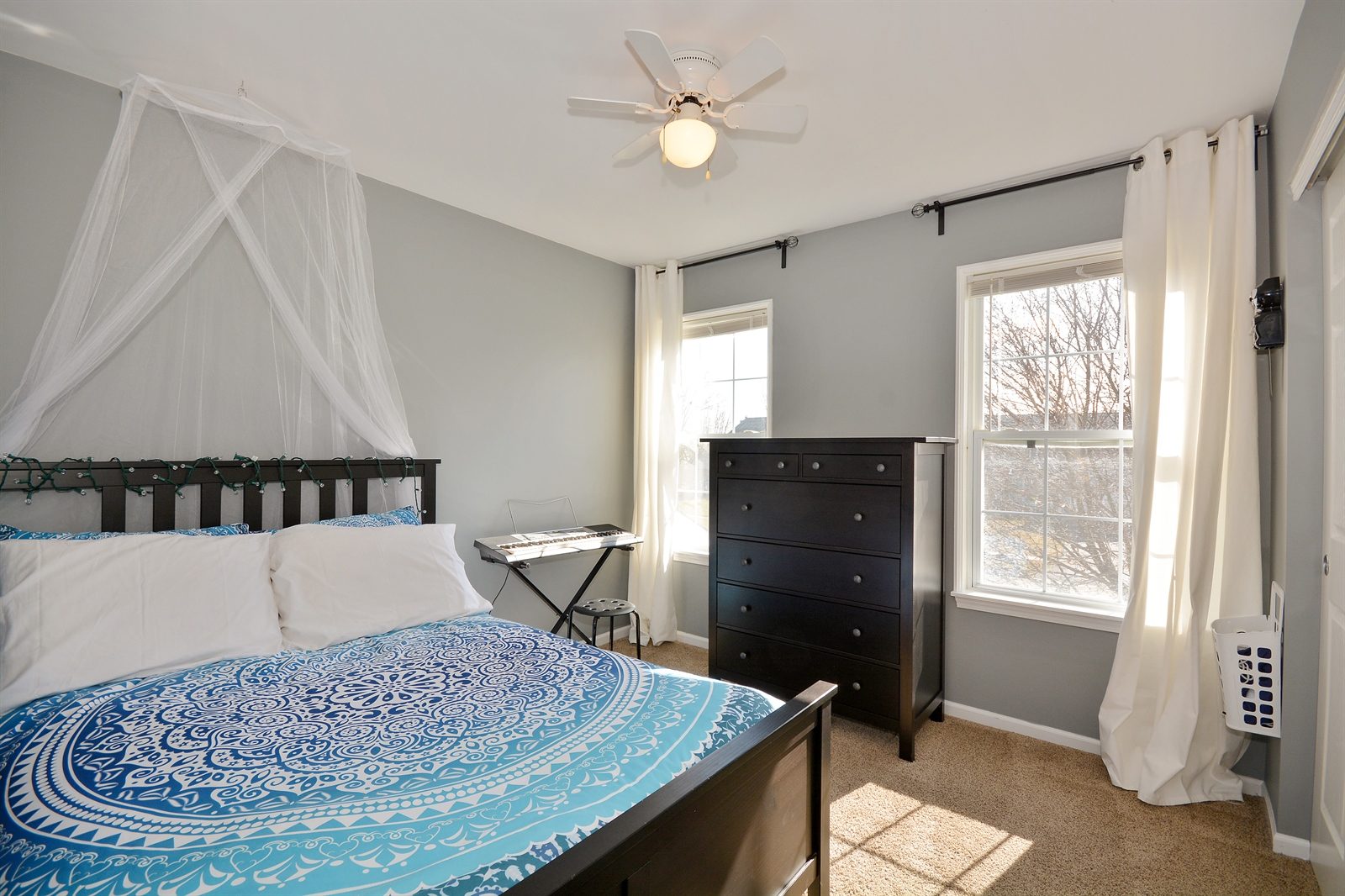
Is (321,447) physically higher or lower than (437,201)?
lower

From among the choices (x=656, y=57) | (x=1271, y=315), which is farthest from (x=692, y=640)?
(x=656, y=57)

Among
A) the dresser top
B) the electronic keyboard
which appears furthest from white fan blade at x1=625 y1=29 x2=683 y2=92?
the electronic keyboard

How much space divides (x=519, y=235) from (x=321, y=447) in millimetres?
1675

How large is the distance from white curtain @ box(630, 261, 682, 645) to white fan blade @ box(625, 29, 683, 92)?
219cm

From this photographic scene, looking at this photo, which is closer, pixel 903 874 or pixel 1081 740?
pixel 903 874

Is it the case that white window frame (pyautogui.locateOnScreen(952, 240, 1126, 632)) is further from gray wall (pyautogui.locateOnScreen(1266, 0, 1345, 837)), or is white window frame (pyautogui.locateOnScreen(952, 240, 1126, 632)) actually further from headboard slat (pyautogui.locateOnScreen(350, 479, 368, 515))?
headboard slat (pyautogui.locateOnScreen(350, 479, 368, 515))

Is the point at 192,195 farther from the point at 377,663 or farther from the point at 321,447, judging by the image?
the point at 377,663

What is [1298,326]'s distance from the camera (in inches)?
75.4

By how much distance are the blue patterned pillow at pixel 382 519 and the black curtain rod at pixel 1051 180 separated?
9.27 feet

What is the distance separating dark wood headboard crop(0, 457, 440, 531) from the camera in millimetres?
2059

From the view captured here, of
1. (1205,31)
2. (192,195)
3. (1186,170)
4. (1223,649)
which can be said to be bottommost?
(1223,649)

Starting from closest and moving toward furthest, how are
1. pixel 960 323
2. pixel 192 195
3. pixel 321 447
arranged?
pixel 192 195 < pixel 321 447 < pixel 960 323

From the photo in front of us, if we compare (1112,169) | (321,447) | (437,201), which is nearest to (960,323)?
(1112,169)

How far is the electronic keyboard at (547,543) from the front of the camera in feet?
Answer: 10.2
